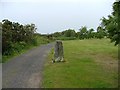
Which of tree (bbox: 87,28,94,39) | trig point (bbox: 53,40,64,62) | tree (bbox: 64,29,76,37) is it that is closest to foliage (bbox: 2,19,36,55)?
trig point (bbox: 53,40,64,62)

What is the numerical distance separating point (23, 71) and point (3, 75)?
153 centimetres

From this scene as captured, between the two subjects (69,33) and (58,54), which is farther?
(69,33)

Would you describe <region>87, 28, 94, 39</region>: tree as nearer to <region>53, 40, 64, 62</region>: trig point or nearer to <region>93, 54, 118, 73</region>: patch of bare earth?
<region>93, 54, 118, 73</region>: patch of bare earth

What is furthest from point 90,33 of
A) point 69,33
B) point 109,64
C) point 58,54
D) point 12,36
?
point 109,64

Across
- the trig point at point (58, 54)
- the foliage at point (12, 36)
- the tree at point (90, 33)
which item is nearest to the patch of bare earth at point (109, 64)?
the trig point at point (58, 54)

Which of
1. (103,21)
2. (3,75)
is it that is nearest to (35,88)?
(3,75)

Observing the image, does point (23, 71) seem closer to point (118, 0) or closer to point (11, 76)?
point (11, 76)

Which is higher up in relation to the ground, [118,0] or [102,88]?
[118,0]

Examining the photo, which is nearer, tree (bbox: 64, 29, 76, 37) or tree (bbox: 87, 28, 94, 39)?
tree (bbox: 87, 28, 94, 39)

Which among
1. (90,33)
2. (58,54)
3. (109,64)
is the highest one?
(90,33)

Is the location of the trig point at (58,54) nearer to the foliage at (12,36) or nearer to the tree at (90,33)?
the foliage at (12,36)

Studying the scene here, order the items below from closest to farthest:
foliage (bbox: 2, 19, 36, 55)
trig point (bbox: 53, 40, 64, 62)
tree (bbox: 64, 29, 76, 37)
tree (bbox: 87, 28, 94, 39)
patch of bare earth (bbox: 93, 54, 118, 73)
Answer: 1. patch of bare earth (bbox: 93, 54, 118, 73)
2. trig point (bbox: 53, 40, 64, 62)
3. foliage (bbox: 2, 19, 36, 55)
4. tree (bbox: 87, 28, 94, 39)
5. tree (bbox: 64, 29, 76, 37)

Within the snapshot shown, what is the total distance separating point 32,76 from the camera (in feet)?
45.6

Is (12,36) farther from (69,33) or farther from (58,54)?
(69,33)
